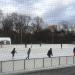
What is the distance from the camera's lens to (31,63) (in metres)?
17.1

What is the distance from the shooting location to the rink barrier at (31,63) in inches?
606

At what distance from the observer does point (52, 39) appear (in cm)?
11238

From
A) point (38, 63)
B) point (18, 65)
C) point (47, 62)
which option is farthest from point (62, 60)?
point (18, 65)

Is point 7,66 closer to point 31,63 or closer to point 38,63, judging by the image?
point 31,63

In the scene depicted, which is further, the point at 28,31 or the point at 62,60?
the point at 28,31

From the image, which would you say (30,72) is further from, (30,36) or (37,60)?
(30,36)

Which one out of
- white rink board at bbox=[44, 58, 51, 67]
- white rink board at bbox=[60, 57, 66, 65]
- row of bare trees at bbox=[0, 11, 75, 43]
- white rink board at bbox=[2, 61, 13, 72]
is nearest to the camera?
white rink board at bbox=[2, 61, 13, 72]

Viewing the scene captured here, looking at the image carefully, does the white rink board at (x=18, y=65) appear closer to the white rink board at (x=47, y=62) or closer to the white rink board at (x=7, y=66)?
the white rink board at (x=7, y=66)

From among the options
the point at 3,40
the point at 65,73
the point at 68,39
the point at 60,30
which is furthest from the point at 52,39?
the point at 65,73

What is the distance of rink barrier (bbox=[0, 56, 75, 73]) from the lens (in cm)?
1538

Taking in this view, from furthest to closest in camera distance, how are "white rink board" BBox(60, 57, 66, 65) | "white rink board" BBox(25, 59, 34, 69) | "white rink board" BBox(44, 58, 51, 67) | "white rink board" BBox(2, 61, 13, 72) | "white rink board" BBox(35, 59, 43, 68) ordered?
"white rink board" BBox(60, 57, 66, 65), "white rink board" BBox(44, 58, 51, 67), "white rink board" BBox(35, 59, 43, 68), "white rink board" BBox(25, 59, 34, 69), "white rink board" BBox(2, 61, 13, 72)

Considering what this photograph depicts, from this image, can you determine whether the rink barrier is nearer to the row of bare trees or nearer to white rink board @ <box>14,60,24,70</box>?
white rink board @ <box>14,60,24,70</box>

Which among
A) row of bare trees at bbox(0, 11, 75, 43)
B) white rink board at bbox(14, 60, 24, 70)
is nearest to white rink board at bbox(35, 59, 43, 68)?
white rink board at bbox(14, 60, 24, 70)

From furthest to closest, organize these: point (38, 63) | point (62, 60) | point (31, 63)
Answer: point (62, 60)
point (38, 63)
point (31, 63)
